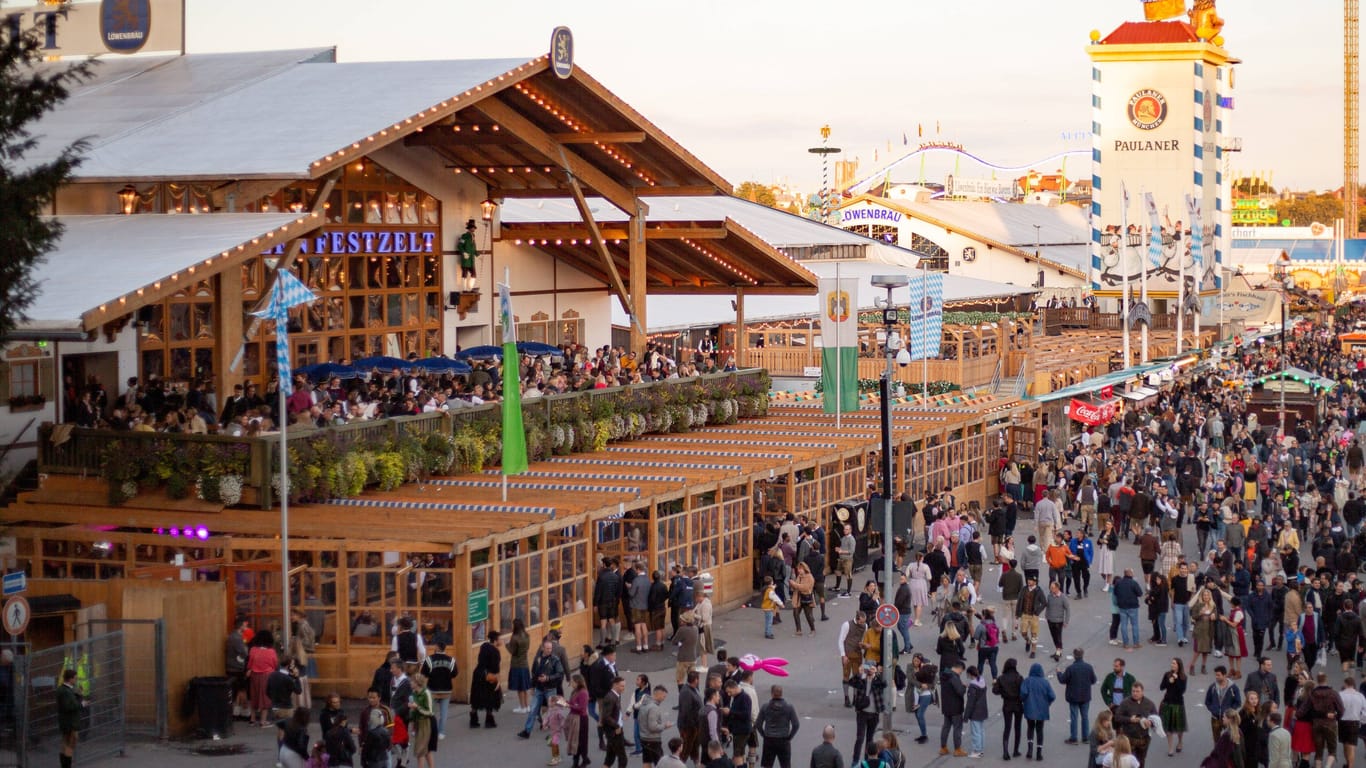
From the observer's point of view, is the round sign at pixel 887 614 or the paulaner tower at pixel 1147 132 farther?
the paulaner tower at pixel 1147 132

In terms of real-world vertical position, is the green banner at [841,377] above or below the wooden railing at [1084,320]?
below

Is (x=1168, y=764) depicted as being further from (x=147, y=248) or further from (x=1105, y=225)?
(x=1105, y=225)

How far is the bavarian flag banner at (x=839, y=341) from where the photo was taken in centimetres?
3136

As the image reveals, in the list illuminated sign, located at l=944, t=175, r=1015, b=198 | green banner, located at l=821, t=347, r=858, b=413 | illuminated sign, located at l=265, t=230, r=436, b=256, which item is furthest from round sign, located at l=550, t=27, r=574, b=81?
illuminated sign, located at l=944, t=175, r=1015, b=198

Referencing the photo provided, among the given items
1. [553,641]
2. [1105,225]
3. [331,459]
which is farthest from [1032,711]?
[1105,225]

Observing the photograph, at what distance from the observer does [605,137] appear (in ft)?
104

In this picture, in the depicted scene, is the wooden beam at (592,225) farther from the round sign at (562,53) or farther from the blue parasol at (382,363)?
the blue parasol at (382,363)

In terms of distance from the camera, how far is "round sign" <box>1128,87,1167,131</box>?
8600 centimetres

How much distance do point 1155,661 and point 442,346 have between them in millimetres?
15703

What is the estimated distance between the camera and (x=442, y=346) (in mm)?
33906

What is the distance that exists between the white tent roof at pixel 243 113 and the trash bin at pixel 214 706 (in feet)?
27.3

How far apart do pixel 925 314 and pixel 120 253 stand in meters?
20.3

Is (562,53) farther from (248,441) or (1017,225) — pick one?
(1017,225)

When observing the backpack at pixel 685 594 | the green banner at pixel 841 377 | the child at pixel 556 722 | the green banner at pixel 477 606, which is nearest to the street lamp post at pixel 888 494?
the backpack at pixel 685 594
